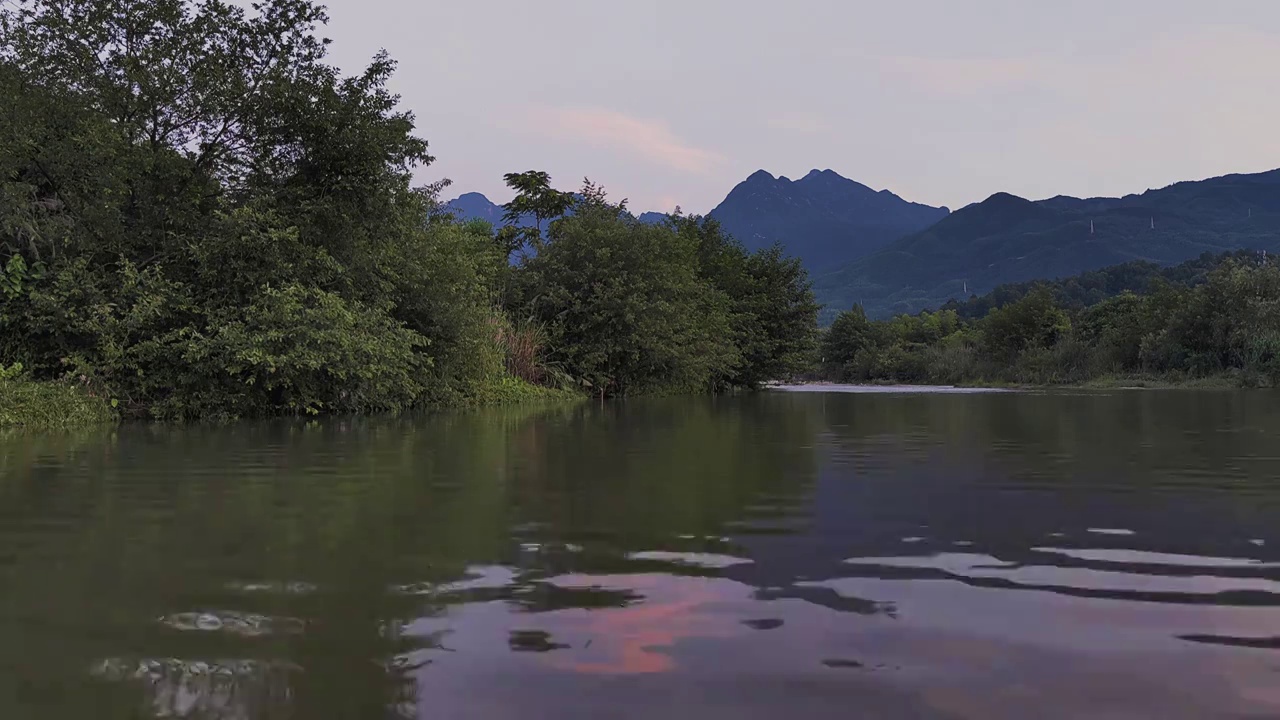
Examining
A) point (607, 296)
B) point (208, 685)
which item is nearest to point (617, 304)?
point (607, 296)

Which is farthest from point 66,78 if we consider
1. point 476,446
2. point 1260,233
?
point 1260,233

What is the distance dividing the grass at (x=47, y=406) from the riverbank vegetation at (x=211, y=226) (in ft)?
0.88

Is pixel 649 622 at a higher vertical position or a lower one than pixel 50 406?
lower

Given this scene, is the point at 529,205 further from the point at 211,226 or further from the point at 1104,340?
the point at 1104,340

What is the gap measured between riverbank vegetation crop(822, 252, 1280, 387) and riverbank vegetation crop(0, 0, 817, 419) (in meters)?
44.9

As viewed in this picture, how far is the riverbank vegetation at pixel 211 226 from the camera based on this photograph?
1630 cm

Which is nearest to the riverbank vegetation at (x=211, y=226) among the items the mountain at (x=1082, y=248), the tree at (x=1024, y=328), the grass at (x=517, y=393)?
the grass at (x=517, y=393)

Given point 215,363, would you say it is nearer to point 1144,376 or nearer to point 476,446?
point 476,446

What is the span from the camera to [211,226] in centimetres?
1738

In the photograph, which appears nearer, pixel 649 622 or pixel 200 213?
pixel 649 622

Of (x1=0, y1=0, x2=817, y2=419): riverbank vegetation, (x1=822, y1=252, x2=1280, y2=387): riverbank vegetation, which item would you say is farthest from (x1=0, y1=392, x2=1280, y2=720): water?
(x1=822, y1=252, x2=1280, y2=387): riverbank vegetation

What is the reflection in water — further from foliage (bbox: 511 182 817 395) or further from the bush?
foliage (bbox: 511 182 817 395)

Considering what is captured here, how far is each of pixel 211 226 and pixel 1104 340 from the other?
56909mm

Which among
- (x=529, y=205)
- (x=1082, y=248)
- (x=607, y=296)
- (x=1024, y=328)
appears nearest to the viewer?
(x=607, y=296)
